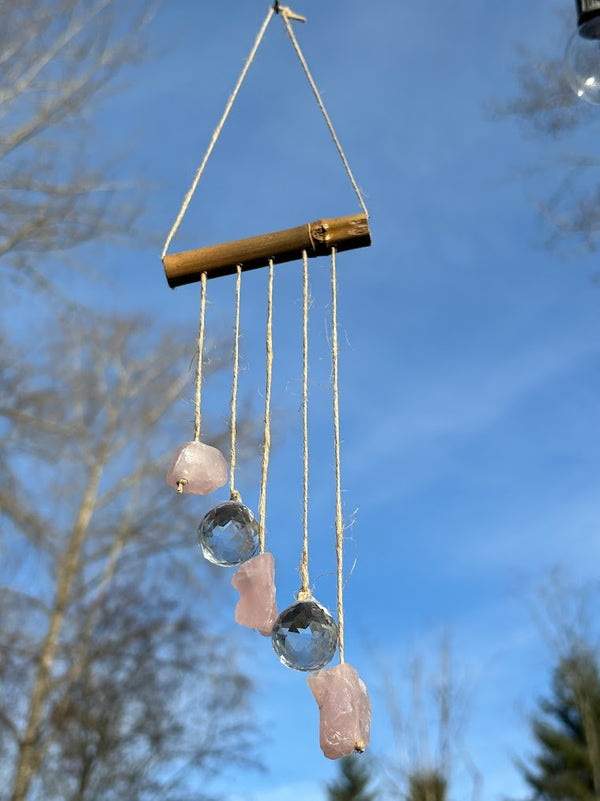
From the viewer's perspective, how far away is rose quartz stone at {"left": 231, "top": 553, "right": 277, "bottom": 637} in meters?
0.99

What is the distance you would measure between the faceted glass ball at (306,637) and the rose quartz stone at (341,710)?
30mm

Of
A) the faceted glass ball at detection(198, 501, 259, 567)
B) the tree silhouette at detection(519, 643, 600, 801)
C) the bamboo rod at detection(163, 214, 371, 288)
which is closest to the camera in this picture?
the faceted glass ball at detection(198, 501, 259, 567)

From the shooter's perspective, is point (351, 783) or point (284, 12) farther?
point (351, 783)

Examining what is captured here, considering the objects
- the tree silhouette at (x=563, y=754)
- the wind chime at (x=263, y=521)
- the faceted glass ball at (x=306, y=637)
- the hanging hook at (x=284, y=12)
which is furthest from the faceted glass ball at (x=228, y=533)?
the tree silhouette at (x=563, y=754)

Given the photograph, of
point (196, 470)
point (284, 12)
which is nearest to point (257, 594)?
point (196, 470)

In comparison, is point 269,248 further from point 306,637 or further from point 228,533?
point 306,637

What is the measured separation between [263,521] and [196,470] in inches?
4.4

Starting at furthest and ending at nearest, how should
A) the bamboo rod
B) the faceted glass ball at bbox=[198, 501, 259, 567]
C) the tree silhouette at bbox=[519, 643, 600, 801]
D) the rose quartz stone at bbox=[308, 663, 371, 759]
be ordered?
1. the tree silhouette at bbox=[519, 643, 600, 801]
2. the bamboo rod
3. the faceted glass ball at bbox=[198, 501, 259, 567]
4. the rose quartz stone at bbox=[308, 663, 371, 759]

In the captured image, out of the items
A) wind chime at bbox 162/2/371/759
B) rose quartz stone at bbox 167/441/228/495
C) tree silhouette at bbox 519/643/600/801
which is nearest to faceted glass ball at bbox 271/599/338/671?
wind chime at bbox 162/2/371/759

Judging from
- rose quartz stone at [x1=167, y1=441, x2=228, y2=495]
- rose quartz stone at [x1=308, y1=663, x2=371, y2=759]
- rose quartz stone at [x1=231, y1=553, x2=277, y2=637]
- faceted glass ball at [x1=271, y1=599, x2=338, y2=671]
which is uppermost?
rose quartz stone at [x1=167, y1=441, x2=228, y2=495]

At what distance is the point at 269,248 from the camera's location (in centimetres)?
116

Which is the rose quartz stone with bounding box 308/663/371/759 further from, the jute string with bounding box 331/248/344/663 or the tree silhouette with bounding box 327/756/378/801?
the tree silhouette with bounding box 327/756/378/801

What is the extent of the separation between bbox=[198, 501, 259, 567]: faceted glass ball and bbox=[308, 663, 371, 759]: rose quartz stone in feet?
0.55

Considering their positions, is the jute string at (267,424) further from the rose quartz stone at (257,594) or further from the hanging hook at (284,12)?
the hanging hook at (284,12)
